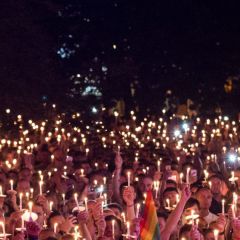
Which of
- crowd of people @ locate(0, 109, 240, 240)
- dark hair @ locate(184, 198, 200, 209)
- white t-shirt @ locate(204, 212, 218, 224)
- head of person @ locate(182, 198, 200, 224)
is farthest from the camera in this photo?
white t-shirt @ locate(204, 212, 218, 224)

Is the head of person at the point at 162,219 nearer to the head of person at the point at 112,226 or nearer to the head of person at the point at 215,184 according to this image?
the head of person at the point at 112,226

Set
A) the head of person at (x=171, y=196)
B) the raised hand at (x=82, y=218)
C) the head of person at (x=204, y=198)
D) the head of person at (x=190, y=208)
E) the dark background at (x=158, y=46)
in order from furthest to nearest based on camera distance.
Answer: the dark background at (x=158, y=46) → the head of person at (x=171, y=196) → the head of person at (x=204, y=198) → the head of person at (x=190, y=208) → the raised hand at (x=82, y=218)

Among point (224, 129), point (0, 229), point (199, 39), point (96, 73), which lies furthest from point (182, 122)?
point (0, 229)

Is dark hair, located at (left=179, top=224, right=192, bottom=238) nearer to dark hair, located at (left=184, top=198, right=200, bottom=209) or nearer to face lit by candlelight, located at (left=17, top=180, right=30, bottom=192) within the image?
dark hair, located at (left=184, top=198, right=200, bottom=209)

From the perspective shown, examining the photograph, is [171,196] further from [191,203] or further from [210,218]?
[191,203]

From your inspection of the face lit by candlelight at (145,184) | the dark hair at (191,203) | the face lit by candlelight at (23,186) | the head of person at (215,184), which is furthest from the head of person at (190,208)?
the face lit by candlelight at (23,186)

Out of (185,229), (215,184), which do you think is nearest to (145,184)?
(215,184)

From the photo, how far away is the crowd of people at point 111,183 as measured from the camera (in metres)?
10.3

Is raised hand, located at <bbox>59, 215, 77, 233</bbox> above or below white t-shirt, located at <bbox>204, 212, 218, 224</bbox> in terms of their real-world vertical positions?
below

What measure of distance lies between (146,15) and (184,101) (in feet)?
12.9

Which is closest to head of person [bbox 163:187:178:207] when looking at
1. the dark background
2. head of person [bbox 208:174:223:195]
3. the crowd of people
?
the crowd of people

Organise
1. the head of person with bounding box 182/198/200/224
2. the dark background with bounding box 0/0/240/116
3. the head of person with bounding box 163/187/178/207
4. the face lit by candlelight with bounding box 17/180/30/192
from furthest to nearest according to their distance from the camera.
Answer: the dark background with bounding box 0/0/240/116
the face lit by candlelight with bounding box 17/180/30/192
the head of person with bounding box 163/187/178/207
the head of person with bounding box 182/198/200/224

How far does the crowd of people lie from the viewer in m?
10.3

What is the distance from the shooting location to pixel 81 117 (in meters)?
25.7
